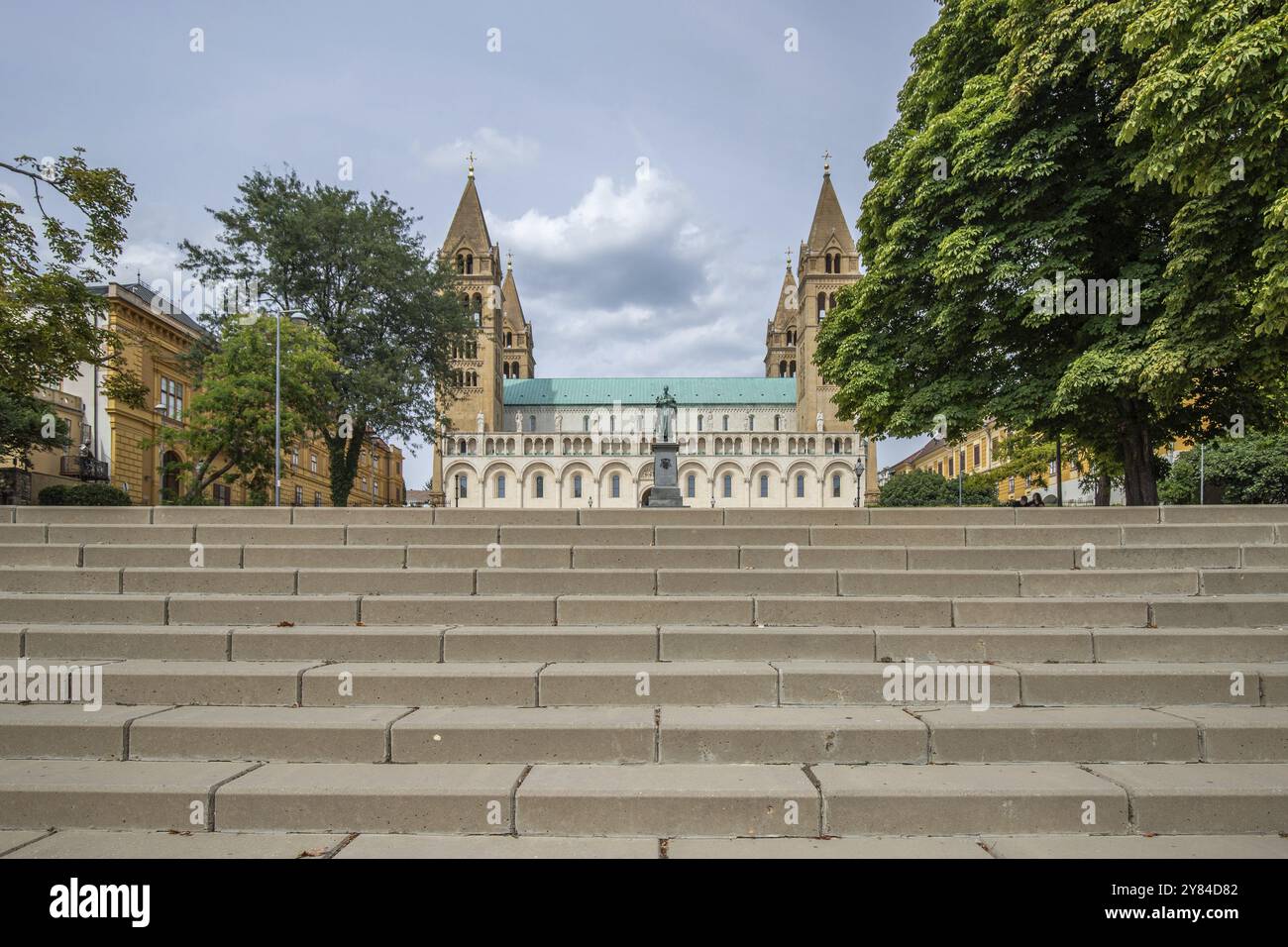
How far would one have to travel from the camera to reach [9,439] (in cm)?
2331

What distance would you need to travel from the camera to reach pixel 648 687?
4855 millimetres

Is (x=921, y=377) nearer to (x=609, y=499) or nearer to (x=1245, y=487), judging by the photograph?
(x=1245, y=487)

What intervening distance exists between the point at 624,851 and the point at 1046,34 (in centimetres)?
1588

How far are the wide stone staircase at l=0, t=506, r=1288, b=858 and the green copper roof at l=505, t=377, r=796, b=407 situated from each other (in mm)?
81722

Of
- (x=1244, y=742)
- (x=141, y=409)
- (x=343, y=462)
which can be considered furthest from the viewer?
(x=343, y=462)

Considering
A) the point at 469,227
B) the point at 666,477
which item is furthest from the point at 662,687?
the point at 469,227

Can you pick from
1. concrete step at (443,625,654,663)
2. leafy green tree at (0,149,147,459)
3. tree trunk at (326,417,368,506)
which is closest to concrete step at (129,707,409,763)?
concrete step at (443,625,654,663)

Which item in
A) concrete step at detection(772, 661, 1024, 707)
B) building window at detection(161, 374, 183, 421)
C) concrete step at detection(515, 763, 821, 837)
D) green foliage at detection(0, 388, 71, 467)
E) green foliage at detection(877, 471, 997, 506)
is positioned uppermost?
building window at detection(161, 374, 183, 421)

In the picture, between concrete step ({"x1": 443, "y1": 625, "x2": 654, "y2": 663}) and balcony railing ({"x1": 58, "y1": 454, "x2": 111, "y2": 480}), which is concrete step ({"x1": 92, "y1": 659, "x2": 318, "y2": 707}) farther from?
balcony railing ({"x1": 58, "y1": 454, "x2": 111, "y2": 480})

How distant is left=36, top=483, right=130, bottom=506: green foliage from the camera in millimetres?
13917

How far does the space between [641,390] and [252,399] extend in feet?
234

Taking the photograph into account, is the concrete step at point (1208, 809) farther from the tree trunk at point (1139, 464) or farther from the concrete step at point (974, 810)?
the tree trunk at point (1139, 464)

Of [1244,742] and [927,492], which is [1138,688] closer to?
[1244,742]

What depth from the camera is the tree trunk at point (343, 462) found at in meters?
28.9
